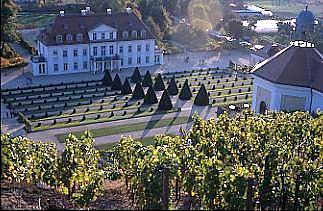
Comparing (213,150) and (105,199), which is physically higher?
(213,150)

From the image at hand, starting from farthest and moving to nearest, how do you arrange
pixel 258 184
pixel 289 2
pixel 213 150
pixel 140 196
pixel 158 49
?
pixel 289 2 → pixel 158 49 → pixel 213 150 → pixel 258 184 → pixel 140 196

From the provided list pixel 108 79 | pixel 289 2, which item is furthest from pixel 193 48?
pixel 289 2

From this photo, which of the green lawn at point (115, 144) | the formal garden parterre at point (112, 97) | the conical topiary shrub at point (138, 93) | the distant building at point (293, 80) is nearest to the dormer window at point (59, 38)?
the formal garden parterre at point (112, 97)

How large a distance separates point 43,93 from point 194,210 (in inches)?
927

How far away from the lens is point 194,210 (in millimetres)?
19406

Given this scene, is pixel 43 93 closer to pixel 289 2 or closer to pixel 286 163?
pixel 286 163

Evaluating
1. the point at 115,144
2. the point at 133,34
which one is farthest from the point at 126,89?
the point at 115,144

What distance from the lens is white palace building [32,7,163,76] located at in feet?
151

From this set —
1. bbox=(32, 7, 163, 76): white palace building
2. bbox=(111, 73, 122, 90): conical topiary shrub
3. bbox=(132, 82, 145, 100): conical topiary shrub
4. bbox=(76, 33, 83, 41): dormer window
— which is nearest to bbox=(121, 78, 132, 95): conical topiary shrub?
bbox=(111, 73, 122, 90): conical topiary shrub

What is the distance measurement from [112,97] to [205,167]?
21890 millimetres

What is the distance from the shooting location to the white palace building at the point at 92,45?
151 ft

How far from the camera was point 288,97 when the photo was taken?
33.5 meters

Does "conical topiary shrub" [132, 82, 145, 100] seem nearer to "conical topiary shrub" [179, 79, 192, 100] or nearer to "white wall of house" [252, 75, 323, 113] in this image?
"conical topiary shrub" [179, 79, 192, 100]

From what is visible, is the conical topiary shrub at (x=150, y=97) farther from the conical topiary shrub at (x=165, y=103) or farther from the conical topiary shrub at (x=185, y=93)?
the conical topiary shrub at (x=185, y=93)
